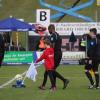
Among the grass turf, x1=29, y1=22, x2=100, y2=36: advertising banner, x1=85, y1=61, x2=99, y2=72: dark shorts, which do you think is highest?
x1=29, y1=22, x2=100, y2=36: advertising banner

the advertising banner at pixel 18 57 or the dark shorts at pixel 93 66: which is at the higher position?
the dark shorts at pixel 93 66

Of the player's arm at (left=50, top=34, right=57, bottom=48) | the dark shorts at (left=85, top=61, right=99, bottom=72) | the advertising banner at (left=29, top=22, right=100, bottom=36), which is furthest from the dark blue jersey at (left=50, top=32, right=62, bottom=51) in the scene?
the advertising banner at (left=29, top=22, right=100, bottom=36)

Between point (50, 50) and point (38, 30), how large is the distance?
76.4ft

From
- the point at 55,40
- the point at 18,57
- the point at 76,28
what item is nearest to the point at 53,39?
the point at 55,40

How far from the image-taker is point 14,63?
110 ft

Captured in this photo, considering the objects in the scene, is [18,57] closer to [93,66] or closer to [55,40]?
[55,40]

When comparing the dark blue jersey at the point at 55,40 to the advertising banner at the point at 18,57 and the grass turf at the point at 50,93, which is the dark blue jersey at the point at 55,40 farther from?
the advertising banner at the point at 18,57

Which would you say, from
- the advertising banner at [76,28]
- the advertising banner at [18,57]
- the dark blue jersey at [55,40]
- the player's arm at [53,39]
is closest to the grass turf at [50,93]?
the dark blue jersey at [55,40]

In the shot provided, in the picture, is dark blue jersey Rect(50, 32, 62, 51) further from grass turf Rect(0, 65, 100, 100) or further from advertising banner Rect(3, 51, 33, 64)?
advertising banner Rect(3, 51, 33, 64)

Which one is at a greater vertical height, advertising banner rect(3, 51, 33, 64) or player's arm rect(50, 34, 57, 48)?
player's arm rect(50, 34, 57, 48)

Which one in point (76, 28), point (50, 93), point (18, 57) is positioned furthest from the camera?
point (76, 28)

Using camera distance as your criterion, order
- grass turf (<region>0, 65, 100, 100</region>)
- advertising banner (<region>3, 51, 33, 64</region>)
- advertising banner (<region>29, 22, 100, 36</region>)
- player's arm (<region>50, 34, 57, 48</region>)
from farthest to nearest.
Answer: advertising banner (<region>29, 22, 100, 36</region>) → advertising banner (<region>3, 51, 33, 64</region>) → player's arm (<region>50, 34, 57, 48</region>) → grass turf (<region>0, 65, 100, 100</region>)

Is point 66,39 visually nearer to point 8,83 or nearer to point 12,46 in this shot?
point 12,46

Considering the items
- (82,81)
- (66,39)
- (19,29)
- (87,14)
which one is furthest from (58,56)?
(87,14)
